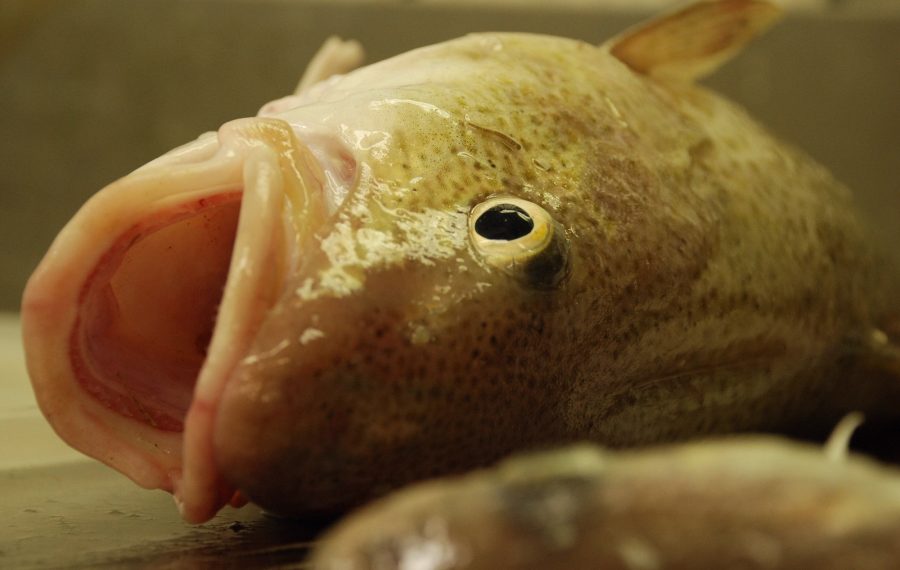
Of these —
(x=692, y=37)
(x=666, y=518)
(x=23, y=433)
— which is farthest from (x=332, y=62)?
(x=666, y=518)

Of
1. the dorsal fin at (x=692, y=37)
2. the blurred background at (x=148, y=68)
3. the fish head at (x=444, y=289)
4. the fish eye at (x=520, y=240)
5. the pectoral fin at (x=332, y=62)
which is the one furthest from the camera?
the blurred background at (x=148, y=68)

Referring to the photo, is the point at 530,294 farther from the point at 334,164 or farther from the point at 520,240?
the point at 334,164

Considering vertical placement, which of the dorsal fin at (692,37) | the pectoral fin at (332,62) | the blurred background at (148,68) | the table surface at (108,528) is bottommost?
the table surface at (108,528)

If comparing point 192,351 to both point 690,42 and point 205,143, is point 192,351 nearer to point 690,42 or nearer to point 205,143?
point 205,143

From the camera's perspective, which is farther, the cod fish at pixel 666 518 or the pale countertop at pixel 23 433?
the pale countertop at pixel 23 433

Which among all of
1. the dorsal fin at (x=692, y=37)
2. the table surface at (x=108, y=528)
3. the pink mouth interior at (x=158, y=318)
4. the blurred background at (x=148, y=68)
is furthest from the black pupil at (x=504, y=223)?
the blurred background at (x=148, y=68)

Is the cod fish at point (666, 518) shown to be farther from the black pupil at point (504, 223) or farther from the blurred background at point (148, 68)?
the blurred background at point (148, 68)
